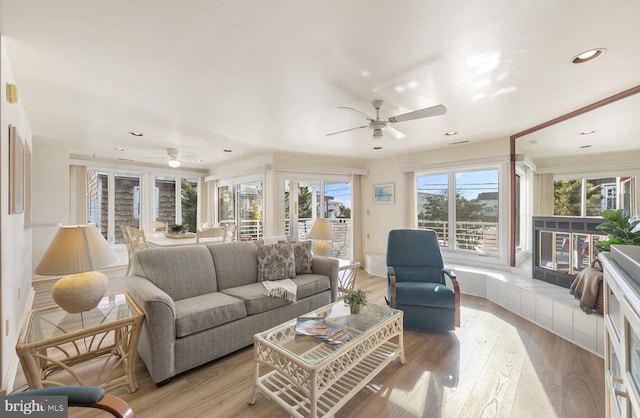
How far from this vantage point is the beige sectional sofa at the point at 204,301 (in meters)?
1.90

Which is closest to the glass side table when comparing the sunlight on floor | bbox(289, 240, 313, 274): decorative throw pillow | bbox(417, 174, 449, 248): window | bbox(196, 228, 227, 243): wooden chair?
bbox(289, 240, 313, 274): decorative throw pillow

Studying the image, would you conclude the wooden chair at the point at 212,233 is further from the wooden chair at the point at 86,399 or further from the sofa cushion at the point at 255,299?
the wooden chair at the point at 86,399

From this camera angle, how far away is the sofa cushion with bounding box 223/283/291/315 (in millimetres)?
2435

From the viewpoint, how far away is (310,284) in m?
2.94

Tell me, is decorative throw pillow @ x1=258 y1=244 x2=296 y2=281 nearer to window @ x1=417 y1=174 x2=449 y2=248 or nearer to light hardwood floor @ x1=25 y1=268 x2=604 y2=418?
light hardwood floor @ x1=25 y1=268 x2=604 y2=418

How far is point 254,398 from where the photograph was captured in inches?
Result: 69.2

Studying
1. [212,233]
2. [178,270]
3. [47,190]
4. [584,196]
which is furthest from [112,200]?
[584,196]

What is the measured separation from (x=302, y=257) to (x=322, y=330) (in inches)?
53.9

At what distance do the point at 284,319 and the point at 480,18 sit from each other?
2769 millimetres

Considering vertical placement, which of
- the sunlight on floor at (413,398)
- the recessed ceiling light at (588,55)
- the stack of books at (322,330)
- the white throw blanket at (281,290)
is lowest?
the sunlight on floor at (413,398)

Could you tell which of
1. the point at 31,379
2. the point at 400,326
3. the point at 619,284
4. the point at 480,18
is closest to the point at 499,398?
the point at 400,326

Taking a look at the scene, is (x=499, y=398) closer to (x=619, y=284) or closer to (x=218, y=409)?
(x=619, y=284)

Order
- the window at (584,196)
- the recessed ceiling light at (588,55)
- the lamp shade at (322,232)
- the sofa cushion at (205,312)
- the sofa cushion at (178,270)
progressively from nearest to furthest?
1. the recessed ceiling light at (588,55)
2. the sofa cushion at (205,312)
3. the sofa cushion at (178,270)
4. the window at (584,196)
5. the lamp shade at (322,232)

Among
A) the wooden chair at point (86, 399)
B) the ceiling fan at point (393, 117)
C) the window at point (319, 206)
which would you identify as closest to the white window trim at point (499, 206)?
the window at point (319, 206)
